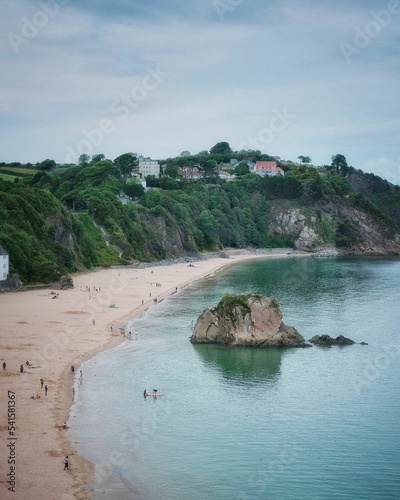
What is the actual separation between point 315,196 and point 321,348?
405 ft

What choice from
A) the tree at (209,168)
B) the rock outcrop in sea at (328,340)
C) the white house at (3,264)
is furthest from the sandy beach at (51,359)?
the tree at (209,168)

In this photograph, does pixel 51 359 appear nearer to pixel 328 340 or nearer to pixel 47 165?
pixel 328 340

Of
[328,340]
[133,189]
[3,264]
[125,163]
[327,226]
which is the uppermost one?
[125,163]

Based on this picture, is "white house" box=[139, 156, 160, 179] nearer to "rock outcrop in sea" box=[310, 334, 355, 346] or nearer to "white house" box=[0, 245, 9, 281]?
"white house" box=[0, 245, 9, 281]

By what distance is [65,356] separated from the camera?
154 feet

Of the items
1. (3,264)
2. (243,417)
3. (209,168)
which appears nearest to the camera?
(243,417)

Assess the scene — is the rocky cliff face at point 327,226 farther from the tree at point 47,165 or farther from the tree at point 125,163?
the tree at point 47,165

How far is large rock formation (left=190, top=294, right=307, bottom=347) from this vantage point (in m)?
51.5

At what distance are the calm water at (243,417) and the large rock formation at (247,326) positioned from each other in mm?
1380

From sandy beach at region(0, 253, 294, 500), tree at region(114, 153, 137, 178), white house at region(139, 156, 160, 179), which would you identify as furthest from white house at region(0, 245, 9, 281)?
white house at region(139, 156, 160, 179)

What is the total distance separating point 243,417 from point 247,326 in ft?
54.0

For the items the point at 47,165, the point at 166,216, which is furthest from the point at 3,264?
the point at 47,165

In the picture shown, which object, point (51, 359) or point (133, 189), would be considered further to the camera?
point (133, 189)

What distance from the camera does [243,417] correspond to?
35906mm
